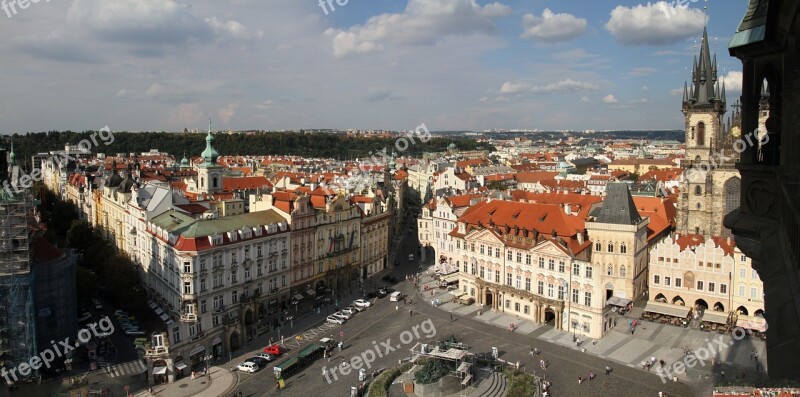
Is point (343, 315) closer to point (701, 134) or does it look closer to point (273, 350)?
point (273, 350)

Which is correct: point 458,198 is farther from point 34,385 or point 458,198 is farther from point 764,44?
point 764,44

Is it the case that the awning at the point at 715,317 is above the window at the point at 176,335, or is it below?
below

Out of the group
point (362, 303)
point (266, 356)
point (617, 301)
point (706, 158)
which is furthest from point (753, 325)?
point (266, 356)

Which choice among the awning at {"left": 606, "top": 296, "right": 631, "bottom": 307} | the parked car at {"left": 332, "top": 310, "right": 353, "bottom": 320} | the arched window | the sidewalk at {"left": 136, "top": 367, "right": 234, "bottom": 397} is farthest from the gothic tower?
the sidewalk at {"left": 136, "top": 367, "right": 234, "bottom": 397}

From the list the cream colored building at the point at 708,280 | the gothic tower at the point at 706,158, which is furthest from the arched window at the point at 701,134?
the cream colored building at the point at 708,280

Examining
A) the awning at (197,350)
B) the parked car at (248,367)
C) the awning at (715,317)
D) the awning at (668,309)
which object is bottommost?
the parked car at (248,367)

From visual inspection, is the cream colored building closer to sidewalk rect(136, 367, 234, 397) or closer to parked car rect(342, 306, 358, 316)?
parked car rect(342, 306, 358, 316)

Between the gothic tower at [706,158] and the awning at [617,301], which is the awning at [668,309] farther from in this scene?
the gothic tower at [706,158]
